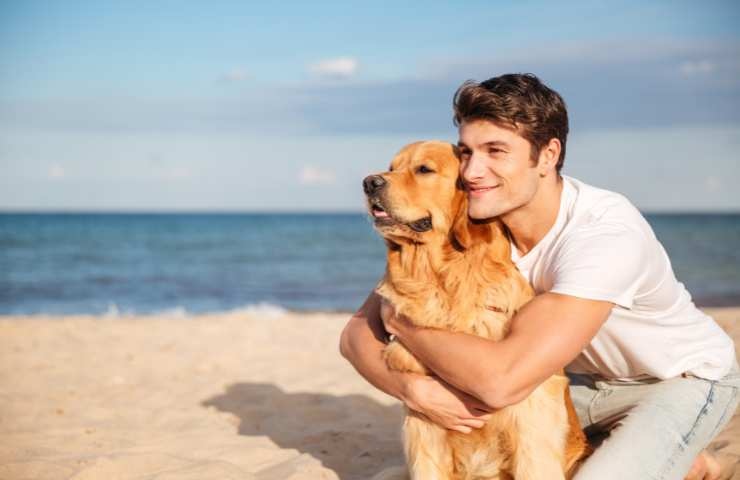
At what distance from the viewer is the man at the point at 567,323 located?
2.71 m

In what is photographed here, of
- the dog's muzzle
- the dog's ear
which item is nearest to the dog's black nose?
the dog's muzzle

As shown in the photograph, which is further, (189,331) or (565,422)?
(189,331)

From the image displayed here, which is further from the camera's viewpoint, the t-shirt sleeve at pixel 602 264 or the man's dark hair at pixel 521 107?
the man's dark hair at pixel 521 107

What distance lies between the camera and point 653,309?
10.0ft

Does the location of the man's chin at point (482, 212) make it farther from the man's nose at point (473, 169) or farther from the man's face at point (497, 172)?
the man's nose at point (473, 169)

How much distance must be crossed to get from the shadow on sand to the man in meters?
0.97

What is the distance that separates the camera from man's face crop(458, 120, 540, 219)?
3.00m

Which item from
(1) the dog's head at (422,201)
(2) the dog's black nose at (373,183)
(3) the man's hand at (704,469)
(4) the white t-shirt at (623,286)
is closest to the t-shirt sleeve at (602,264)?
(4) the white t-shirt at (623,286)

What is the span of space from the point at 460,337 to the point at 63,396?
12.5 ft

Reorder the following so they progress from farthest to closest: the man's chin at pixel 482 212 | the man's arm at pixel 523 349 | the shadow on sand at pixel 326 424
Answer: the shadow on sand at pixel 326 424, the man's chin at pixel 482 212, the man's arm at pixel 523 349

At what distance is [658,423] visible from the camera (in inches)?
119

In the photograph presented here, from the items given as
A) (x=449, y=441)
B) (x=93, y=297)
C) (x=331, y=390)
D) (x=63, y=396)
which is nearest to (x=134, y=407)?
(x=63, y=396)

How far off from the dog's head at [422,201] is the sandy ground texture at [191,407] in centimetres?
147

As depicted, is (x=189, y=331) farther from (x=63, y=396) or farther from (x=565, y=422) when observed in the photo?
(x=565, y=422)
